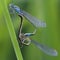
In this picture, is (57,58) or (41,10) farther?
(41,10)

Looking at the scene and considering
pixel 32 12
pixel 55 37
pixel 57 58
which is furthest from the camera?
pixel 32 12

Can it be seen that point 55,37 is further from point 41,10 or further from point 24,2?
point 24,2

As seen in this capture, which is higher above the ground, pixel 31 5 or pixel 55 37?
pixel 31 5

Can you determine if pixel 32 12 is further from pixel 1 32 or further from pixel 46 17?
pixel 1 32

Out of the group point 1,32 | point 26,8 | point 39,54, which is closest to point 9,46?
point 1,32

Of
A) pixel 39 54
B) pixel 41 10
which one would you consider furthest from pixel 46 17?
pixel 39 54

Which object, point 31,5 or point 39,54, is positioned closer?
point 39,54

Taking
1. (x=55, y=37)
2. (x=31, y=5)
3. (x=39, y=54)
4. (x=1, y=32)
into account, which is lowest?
(x=39, y=54)

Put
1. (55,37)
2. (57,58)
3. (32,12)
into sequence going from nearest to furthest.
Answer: (57,58)
(55,37)
(32,12)

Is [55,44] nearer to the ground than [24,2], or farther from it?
nearer to the ground
